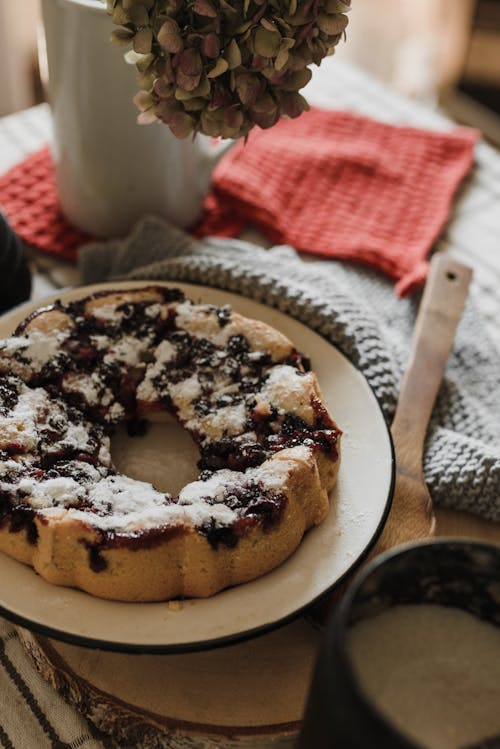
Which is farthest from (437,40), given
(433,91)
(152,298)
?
(152,298)

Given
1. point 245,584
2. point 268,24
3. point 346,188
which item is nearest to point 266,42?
point 268,24

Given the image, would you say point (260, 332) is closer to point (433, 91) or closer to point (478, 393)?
point (478, 393)

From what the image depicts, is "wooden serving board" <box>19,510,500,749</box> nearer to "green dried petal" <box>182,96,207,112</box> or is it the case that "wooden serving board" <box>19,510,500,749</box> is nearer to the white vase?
"green dried petal" <box>182,96,207,112</box>

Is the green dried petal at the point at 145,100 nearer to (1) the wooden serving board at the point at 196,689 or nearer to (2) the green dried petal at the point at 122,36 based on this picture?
(2) the green dried petal at the point at 122,36

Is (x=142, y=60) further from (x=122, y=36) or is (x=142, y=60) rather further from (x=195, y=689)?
(x=195, y=689)

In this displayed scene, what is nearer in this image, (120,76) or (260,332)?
(260,332)

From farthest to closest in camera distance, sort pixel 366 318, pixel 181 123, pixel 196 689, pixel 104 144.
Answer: pixel 104 144 < pixel 366 318 < pixel 181 123 < pixel 196 689

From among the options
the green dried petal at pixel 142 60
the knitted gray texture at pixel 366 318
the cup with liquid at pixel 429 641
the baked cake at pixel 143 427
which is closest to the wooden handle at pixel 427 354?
the knitted gray texture at pixel 366 318
